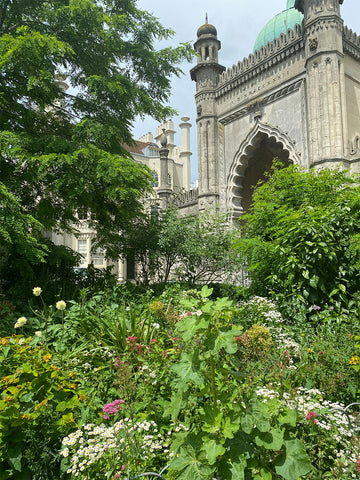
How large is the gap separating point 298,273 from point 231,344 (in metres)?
3.82

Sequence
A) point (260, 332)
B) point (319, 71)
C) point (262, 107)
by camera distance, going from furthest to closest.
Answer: point (262, 107) → point (319, 71) → point (260, 332)

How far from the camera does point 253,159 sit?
18484 mm

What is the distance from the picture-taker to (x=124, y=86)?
7.05 m

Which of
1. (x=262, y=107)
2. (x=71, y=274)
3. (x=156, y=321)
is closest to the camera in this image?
(x=156, y=321)

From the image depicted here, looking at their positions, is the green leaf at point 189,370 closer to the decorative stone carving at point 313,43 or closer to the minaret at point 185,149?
the decorative stone carving at point 313,43

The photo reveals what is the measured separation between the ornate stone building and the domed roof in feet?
0.22

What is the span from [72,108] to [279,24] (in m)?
16.4

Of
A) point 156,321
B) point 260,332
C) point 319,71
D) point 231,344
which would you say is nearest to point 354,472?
point 231,344

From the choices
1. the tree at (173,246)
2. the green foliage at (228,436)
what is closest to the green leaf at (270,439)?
the green foliage at (228,436)

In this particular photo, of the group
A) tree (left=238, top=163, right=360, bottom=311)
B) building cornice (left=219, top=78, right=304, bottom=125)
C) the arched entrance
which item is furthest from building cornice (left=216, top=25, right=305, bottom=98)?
tree (left=238, top=163, right=360, bottom=311)

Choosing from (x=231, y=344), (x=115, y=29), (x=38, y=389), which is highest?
(x=115, y=29)

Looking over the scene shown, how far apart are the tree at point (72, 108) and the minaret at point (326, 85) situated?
6.63 m

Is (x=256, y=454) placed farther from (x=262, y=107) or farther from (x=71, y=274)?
(x=262, y=107)

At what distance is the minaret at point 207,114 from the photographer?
17141mm
